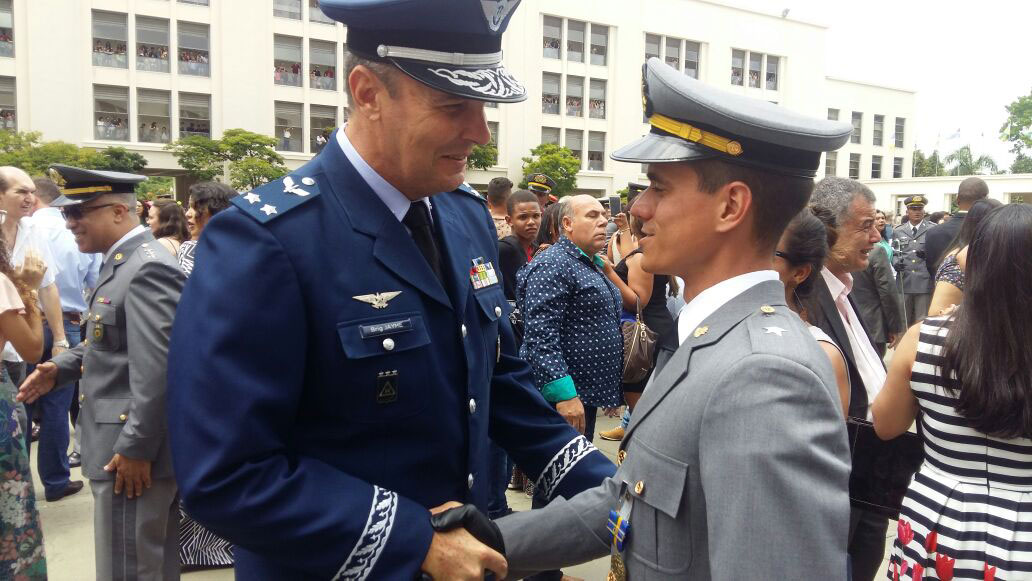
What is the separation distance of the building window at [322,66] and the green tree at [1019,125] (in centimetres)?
5039

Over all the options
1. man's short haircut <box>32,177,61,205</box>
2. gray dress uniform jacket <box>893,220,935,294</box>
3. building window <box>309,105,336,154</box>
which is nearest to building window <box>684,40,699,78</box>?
building window <box>309,105,336,154</box>

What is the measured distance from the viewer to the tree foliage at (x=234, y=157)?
3066 centimetres

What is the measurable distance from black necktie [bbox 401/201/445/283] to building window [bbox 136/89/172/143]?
118 feet

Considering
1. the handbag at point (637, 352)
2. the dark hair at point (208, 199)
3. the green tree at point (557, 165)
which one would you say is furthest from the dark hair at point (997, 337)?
the green tree at point (557, 165)

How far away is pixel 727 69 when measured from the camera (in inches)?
1891

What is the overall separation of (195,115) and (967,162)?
195ft

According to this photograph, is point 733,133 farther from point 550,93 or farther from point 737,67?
point 737,67

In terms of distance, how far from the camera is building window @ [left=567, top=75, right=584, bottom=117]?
140 ft

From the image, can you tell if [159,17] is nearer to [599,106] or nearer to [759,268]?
[599,106]

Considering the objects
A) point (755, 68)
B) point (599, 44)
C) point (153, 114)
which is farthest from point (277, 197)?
point (755, 68)

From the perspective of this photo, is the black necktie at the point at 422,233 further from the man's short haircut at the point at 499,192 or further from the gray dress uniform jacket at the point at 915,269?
the gray dress uniform jacket at the point at 915,269

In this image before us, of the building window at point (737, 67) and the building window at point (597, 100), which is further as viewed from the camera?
the building window at point (737, 67)

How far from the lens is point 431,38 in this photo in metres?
1.66

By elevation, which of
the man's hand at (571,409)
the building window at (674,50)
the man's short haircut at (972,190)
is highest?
the building window at (674,50)
